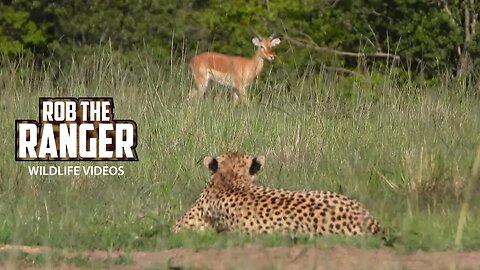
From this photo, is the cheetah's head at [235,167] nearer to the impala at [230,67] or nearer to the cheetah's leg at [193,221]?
the cheetah's leg at [193,221]

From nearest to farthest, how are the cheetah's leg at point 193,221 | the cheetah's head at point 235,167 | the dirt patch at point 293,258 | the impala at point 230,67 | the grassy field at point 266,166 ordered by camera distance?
the dirt patch at point 293,258
the grassy field at point 266,166
the cheetah's leg at point 193,221
the cheetah's head at point 235,167
the impala at point 230,67

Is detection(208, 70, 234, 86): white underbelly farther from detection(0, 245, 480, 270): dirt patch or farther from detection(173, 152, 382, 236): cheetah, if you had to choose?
detection(0, 245, 480, 270): dirt patch

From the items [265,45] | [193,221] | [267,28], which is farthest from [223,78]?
[193,221]

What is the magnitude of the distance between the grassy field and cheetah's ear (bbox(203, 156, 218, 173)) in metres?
0.37

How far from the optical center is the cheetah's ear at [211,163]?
23.2 feet

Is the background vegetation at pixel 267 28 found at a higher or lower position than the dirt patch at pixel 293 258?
higher

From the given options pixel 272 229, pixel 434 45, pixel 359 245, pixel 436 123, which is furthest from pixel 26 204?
pixel 434 45

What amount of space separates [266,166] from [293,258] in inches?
110

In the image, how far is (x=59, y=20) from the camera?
2809 cm

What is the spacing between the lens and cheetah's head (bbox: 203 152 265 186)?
23.2ft

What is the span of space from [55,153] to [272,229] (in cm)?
295

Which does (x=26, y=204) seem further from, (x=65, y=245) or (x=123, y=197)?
(x=65, y=245)

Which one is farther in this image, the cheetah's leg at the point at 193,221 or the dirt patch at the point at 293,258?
the cheetah's leg at the point at 193,221

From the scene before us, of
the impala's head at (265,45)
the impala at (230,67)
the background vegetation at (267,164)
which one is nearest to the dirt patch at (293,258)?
the background vegetation at (267,164)
